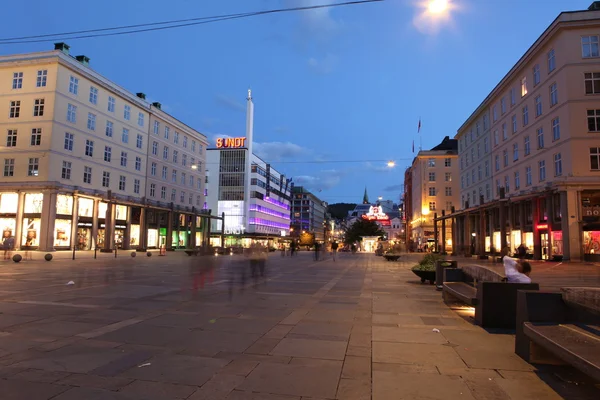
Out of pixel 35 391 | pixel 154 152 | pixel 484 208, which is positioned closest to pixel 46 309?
pixel 35 391

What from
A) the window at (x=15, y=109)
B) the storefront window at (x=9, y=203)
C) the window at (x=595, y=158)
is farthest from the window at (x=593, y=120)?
the window at (x=15, y=109)

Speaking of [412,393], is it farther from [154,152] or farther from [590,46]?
[154,152]

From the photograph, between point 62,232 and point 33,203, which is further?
point 62,232

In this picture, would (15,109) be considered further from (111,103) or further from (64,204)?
(64,204)

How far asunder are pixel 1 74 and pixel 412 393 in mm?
55087

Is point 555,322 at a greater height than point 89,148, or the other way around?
point 89,148

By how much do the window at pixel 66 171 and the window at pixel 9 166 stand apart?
4.70 meters

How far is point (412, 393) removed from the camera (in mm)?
4328

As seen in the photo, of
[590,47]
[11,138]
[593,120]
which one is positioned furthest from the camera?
[11,138]

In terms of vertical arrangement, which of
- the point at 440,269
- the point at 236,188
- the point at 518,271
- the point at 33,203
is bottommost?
the point at 440,269

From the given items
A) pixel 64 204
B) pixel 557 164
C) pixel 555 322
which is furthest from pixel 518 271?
pixel 64 204

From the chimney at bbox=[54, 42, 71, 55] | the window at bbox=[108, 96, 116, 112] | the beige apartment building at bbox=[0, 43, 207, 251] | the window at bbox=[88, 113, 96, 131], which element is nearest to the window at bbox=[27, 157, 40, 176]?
the beige apartment building at bbox=[0, 43, 207, 251]

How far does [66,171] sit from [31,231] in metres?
7.13

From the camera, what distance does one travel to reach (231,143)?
330 ft
